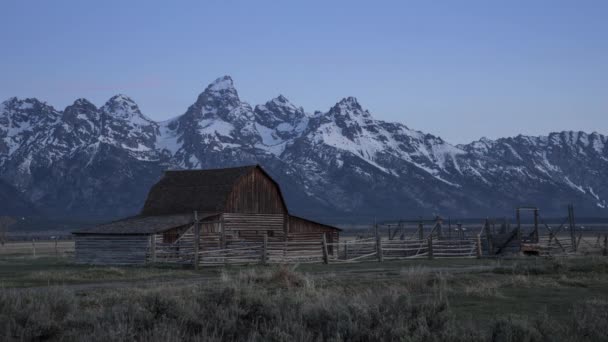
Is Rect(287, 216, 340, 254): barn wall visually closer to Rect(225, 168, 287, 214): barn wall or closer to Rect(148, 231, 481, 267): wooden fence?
Rect(225, 168, 287, 214): barn wall

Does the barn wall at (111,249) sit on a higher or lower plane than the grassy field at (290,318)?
higher

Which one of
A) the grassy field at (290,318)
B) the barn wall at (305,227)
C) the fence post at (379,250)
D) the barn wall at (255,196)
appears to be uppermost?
the barn wall at (255,196)

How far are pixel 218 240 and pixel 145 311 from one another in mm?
30013

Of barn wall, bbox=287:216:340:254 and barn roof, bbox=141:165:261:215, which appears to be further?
barn wall, bbox=287:216:340:254

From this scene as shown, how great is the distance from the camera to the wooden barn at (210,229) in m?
39.7

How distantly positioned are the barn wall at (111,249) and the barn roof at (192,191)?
5890 mm

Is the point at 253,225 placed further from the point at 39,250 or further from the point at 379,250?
the point at 39,250

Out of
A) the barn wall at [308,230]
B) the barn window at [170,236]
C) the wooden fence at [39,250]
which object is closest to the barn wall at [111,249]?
the barn window at [170,236]

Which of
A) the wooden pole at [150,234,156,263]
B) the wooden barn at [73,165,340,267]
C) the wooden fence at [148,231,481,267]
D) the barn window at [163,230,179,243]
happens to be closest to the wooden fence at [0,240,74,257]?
the wooden barn at [73,165,340,267]

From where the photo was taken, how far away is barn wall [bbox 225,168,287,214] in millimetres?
47500

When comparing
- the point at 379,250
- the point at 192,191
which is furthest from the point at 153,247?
the point at 379,250

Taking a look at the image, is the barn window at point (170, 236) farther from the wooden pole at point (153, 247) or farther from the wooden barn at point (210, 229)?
the wooden pole at point (153, 247)

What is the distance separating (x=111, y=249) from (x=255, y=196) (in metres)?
9.65

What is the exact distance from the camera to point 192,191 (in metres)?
49.9
